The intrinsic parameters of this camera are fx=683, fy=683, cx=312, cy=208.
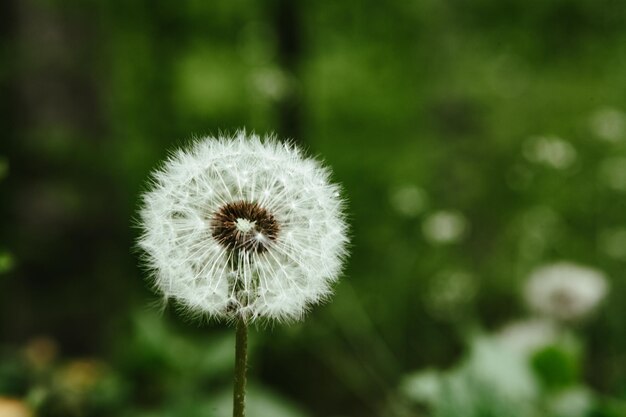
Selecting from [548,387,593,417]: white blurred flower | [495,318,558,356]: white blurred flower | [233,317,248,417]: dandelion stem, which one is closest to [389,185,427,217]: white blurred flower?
[495,318,558,356]: white blurred flower

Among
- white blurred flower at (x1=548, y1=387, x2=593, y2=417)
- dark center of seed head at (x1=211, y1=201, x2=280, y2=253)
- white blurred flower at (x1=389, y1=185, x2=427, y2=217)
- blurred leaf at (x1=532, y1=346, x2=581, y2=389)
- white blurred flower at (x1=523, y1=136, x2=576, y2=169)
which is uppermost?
white blurred flower at (x1=389, y1=185, x2=427, y2=217)

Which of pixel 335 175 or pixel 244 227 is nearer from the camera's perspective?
pixel 244 227

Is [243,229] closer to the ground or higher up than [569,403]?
closer to the ground

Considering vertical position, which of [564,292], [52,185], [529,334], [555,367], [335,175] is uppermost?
[335,175]

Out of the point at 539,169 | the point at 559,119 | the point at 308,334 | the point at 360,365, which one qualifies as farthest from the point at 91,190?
the point at 559,119

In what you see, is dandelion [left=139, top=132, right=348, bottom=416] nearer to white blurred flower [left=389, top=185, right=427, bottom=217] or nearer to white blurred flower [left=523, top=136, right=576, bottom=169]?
white blurred flower [left=523, top=136, right=576, bottom=169]

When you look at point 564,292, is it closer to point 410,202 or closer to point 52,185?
point 410,202

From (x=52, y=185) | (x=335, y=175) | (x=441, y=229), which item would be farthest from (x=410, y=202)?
(x=335, y=175)
